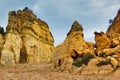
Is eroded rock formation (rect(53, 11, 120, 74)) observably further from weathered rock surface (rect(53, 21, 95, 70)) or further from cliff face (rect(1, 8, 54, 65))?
cliff face (rect(1, 8, 54, 65))

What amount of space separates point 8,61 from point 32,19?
11493mm

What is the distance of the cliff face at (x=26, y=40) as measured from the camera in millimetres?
55203

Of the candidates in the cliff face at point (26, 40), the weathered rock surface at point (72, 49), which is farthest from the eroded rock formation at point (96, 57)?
the cliff face at point (26, 40)

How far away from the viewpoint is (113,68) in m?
26.4

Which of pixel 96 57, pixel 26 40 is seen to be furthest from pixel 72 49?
pixel 26 40

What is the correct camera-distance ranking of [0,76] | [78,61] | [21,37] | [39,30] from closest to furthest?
[0,76]
[78,61]
[21,37]
[39,30]

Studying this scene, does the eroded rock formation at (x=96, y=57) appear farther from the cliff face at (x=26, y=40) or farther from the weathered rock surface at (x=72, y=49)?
the cliff face at (x=26, y=40)

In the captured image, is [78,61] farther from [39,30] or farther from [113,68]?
[39,30]

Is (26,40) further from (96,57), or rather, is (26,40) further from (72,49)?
(96,57)

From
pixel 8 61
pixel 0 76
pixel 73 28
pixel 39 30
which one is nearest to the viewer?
pixel 0 76

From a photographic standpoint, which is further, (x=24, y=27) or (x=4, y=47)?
(x=24, y=27)

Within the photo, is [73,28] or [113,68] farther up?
[73,28]

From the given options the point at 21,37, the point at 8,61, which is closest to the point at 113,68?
the point at 8,61

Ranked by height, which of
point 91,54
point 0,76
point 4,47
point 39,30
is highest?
point 39,30
